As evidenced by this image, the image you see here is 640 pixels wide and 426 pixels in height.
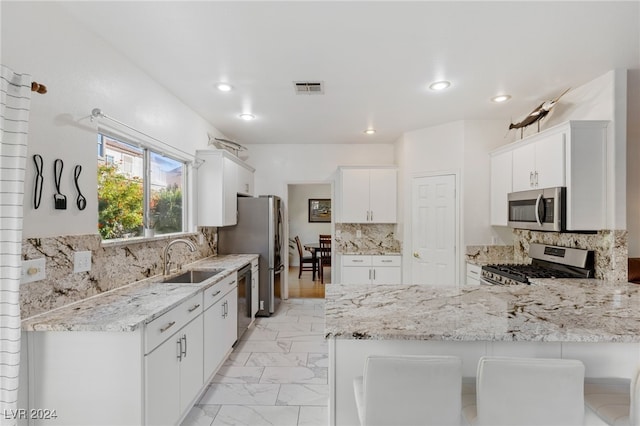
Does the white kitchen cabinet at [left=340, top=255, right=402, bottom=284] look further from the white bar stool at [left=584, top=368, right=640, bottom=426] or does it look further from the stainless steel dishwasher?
the white bar stool at [left=584, top=368, right=640, bottom=426]

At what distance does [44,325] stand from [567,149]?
12.2ft

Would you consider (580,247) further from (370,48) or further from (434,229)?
(370,48)

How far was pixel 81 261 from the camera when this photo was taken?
1885 millimetres

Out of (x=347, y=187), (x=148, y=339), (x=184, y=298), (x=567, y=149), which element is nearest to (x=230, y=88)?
(x=184, y=298)

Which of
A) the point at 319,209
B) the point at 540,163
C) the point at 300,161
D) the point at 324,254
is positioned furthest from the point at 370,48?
the point at 319,209

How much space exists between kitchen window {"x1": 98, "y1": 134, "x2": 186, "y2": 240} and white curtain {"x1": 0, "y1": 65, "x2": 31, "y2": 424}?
821mm

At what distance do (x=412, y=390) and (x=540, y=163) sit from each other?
8.72 feet

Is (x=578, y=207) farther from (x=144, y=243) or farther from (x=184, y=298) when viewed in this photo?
(x=144, y=243)

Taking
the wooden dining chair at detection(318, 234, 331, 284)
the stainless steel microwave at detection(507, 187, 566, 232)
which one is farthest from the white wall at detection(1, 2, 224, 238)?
the wooden dining chair at detection(318, 234, 331, 284)

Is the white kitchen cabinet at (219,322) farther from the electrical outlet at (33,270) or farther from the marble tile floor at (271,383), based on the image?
the electrical outlet at (33,270)

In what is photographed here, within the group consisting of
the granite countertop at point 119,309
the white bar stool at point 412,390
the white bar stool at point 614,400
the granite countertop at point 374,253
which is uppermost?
the granite countertop at point 119,309

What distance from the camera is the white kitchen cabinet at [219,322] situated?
2459 mm

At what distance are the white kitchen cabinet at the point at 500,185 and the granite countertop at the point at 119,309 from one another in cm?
312

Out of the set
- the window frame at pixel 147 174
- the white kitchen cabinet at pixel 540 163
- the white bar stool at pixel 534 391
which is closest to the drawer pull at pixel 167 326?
the window frame at pixel 147 174
